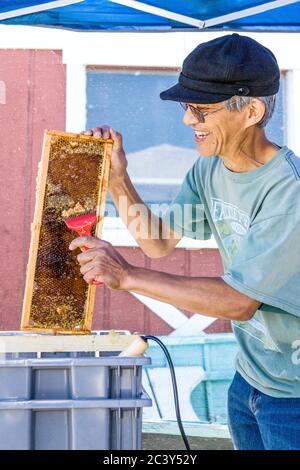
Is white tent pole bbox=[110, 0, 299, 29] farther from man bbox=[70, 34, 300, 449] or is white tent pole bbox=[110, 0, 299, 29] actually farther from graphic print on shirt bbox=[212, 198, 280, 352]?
graphic print on shirt bbox=[212, 198, 280, 352]

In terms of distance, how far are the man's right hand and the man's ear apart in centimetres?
51

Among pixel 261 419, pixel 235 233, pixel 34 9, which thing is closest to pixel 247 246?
pixel 235 233

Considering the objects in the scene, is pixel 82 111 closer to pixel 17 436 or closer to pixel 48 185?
pixel 48 185

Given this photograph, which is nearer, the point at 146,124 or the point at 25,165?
the point at 25,165

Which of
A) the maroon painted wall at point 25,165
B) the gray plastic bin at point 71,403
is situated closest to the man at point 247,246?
the gray plastic bin at point 71,403

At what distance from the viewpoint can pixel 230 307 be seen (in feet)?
6.54

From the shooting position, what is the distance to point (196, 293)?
2016mm

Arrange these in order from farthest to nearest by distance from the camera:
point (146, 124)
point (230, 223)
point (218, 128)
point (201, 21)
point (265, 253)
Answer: point (146, 124), point (201, 21), point (230, 223), point (218, 128), point (265, 253)

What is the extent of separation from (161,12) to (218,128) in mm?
1217

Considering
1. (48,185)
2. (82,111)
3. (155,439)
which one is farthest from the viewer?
(82,111)

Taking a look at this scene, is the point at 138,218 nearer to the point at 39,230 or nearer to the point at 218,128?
the point at 39,230

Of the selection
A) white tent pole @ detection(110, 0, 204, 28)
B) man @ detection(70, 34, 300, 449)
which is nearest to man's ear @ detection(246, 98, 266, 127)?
man @ detection(70, 34, 300, 449)
